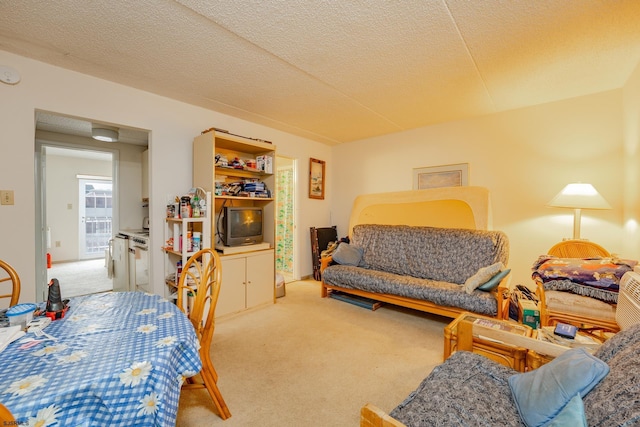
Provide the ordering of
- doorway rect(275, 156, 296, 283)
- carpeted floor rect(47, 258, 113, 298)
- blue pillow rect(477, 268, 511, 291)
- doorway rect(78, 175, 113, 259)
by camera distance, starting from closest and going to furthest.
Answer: blue pillow rect(477, 268, 511, 291), carpeted floor rect(47, 258, 113, 298), doorway rect(275, 156, 296, 283), doorway rect(78, 175, 113, 259)

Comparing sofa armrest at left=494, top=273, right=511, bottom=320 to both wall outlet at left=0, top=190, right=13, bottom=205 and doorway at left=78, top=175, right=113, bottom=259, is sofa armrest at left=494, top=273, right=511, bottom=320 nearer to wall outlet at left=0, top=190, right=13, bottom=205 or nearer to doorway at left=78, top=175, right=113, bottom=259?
wall outlet at left=0, top=190, right=13, bottom=205

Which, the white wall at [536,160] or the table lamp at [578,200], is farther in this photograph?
the white wall at [536,160]

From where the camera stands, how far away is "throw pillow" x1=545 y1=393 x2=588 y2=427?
2.76ft

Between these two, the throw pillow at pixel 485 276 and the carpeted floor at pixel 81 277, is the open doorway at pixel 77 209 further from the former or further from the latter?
the throw pillow at pixel 485 276

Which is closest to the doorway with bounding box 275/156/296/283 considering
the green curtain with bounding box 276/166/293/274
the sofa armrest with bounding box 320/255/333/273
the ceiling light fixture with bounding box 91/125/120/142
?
the green curtain with bounding box 276/166/293/274

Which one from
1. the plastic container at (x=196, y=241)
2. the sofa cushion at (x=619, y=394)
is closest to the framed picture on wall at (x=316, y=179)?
the plastic container at (x=196, y=241)

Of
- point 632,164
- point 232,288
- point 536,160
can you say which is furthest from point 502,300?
point 232,288

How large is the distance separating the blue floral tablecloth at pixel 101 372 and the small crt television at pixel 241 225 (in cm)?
197

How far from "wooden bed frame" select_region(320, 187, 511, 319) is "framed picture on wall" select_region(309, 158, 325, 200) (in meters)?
0.74

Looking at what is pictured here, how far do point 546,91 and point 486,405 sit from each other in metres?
3.08

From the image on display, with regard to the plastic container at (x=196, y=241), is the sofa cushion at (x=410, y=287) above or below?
below

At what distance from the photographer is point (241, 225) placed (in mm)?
3311

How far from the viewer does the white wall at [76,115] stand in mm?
2152

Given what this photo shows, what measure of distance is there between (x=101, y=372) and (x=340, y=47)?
7.31 feet
